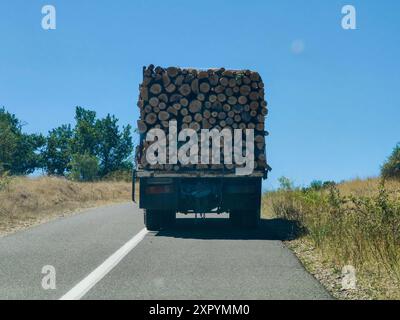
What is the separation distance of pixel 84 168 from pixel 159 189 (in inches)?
2159

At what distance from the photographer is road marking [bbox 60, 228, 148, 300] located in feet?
22.3

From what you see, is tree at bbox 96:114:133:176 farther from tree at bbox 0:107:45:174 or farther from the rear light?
the rear light

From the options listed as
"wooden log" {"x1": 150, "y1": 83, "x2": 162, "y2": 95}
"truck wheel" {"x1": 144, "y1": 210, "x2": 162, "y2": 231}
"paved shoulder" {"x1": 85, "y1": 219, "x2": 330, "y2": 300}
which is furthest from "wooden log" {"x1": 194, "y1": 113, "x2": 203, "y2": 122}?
"paved shoulder" {"x1": 85, "y1": 219, "x2": 330, "y2": 300}

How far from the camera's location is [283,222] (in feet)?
52.4

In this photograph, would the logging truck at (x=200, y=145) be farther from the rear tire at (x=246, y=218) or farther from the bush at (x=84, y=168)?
the bush at (x=84, y=168)

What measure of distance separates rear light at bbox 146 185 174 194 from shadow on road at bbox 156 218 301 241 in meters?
0.88

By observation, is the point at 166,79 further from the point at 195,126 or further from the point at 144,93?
the point at 195,126

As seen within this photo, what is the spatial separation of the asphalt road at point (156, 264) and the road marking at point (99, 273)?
0.01 metres

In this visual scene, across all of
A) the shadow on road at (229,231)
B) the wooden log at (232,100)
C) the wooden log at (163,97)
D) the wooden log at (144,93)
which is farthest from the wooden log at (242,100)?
the shadow on road at (229,231)

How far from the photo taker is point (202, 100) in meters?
14.7

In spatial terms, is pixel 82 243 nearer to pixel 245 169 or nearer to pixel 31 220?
pixel 245 169

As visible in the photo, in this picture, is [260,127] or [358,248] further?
[260,127]

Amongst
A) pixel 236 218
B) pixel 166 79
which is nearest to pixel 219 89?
pixel 166 79
